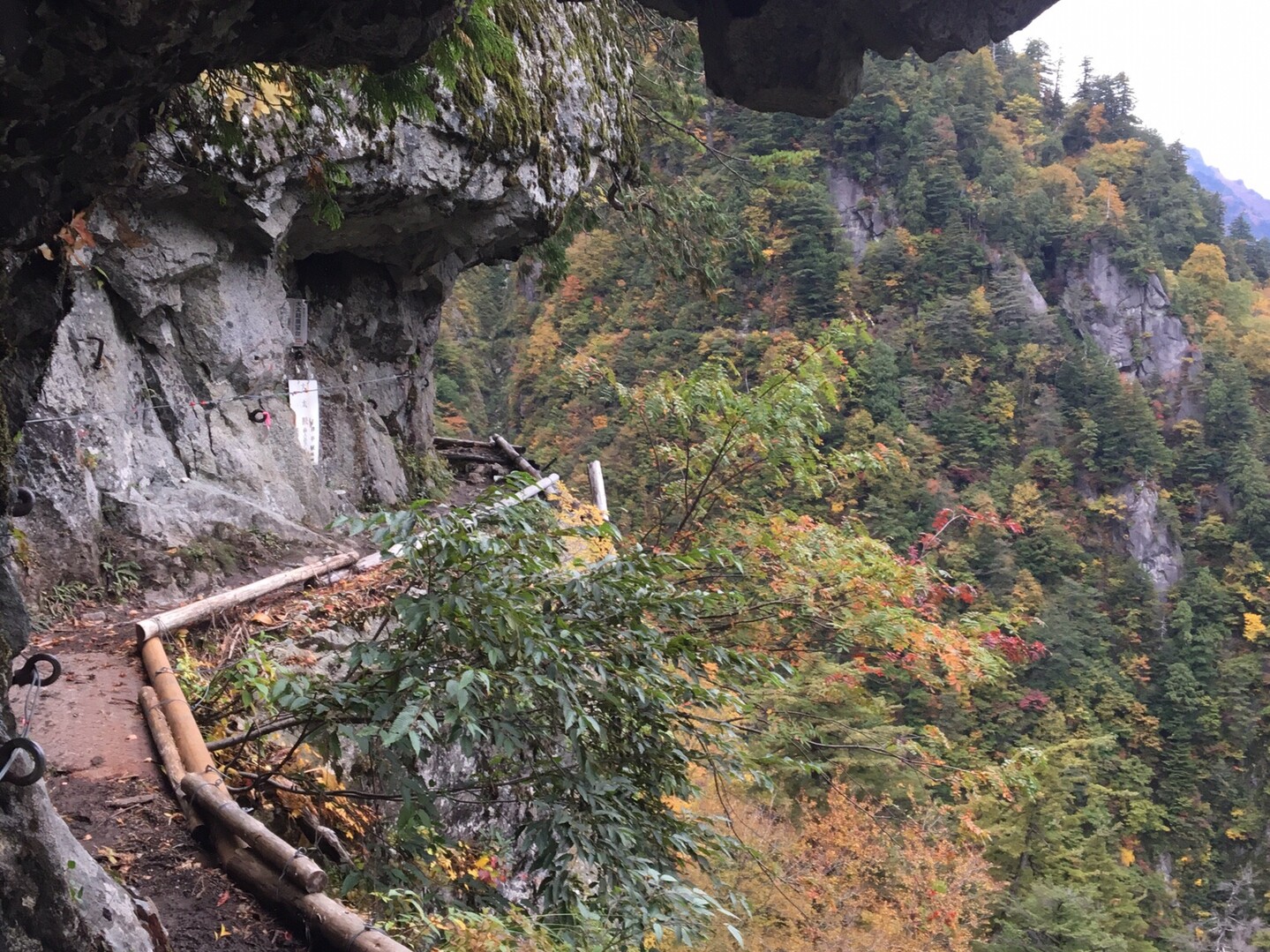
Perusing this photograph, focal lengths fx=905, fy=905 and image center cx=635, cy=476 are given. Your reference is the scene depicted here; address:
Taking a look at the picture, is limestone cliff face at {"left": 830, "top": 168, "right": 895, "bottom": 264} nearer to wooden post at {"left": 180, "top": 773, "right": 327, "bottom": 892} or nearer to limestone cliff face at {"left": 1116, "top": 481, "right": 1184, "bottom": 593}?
limestone cliff face at {"left": 1116, "top": 481, "right": 1184, "bottom": 593}

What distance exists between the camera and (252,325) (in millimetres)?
7359

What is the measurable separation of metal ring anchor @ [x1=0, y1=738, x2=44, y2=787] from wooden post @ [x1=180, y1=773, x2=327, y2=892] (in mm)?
1117

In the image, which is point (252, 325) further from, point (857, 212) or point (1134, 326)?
point (1134, 326)

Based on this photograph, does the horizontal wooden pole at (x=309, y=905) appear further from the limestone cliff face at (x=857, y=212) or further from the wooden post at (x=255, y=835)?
the limestone cliff face at (x=857, y=212)

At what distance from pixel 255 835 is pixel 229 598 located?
2396mm

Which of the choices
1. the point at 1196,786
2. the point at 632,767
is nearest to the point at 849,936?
the point at 632,767

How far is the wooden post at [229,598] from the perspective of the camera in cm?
455

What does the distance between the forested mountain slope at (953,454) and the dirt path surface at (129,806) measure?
2.82 metres

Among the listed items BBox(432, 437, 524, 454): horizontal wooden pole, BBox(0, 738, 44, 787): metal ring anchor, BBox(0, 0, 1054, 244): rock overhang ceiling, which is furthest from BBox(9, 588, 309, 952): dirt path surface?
BBox(432, 437, 524, 454): horizontal wooden pole

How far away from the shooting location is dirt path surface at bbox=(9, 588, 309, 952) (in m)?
2.85

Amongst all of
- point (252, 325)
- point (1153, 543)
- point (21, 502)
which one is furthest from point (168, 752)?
point (1153, 543)

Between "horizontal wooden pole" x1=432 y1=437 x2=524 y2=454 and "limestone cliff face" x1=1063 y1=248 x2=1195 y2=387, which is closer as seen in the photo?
"horizontal wooden pole" x1=432 y1=437 x2=524 y2=454

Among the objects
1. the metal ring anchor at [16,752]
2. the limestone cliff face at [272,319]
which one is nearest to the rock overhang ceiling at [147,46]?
the metal ring anchor at [16,752]

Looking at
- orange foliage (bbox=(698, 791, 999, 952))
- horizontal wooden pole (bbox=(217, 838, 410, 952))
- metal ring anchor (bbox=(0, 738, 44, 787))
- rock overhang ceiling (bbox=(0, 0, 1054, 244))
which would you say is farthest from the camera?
orange foliage (bbox=(698, 791, 999, 952))
